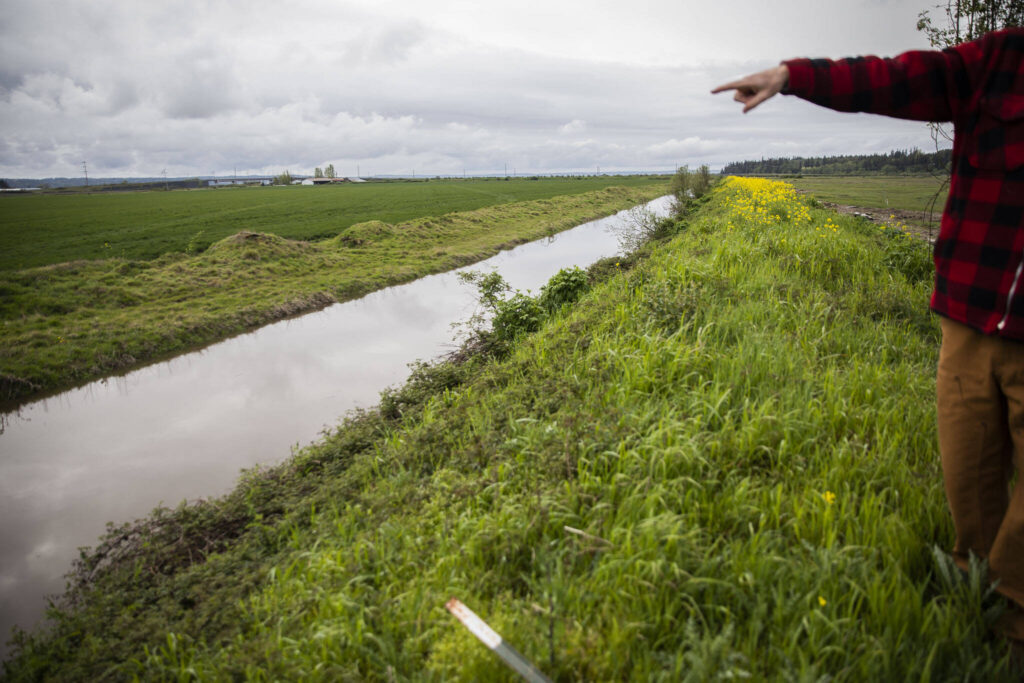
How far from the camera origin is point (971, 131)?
76.9 inches

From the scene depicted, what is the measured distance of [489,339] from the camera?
351 inches

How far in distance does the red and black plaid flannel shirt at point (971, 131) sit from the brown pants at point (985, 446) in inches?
4.5

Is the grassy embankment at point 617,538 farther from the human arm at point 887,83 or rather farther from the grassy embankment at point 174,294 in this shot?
the grassy embankment at point 174,294

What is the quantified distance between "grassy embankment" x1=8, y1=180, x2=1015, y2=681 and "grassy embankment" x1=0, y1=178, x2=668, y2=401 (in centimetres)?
619

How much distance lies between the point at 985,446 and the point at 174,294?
1535 cm

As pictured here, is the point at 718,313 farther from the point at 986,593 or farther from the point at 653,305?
the point at 986,593

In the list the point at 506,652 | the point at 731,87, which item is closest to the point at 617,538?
the point at 506,652

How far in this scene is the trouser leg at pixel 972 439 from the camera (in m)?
1.91

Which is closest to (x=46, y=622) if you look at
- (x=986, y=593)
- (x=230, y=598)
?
(x=230, y=598)

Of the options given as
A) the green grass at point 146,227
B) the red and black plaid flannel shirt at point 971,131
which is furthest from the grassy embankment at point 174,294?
the red and black plaid flannel shirt at point 971,131

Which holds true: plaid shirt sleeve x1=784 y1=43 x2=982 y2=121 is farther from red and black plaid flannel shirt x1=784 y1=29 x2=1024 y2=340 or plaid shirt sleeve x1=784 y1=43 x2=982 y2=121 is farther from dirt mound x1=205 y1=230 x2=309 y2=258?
dirt mound x1=205 y1=230 x2=309 y2=258

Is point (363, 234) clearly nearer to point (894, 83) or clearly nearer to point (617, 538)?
point (617, 538)

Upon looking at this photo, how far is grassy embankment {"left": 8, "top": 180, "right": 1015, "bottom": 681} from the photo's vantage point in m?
2.02

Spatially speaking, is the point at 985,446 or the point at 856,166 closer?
the point at 985,446
